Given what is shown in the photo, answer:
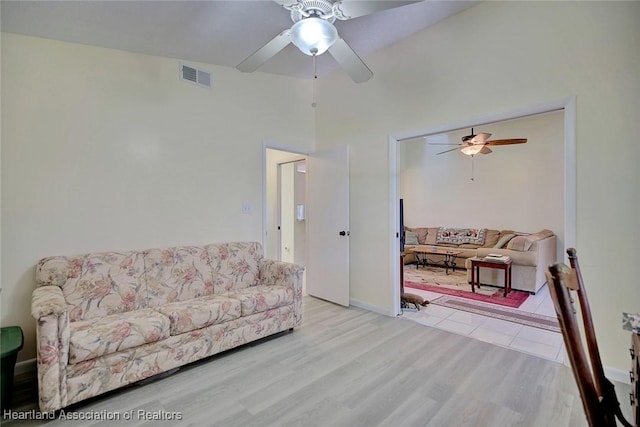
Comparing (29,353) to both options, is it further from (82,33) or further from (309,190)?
(309,190)

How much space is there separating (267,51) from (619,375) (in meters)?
3.24

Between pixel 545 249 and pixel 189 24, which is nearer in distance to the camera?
pixel 189 24

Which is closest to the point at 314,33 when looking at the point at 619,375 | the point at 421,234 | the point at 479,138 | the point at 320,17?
the point at 320,17

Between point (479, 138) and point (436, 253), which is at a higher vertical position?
point (479, 138)

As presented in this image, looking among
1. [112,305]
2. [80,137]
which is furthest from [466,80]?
[112,305]

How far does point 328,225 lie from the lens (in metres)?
3.87

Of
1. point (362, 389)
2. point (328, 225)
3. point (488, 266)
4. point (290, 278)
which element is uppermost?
point (328, 225)

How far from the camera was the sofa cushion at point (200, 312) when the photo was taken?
2.14m

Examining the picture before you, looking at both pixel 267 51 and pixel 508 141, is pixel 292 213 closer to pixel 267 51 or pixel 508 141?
pixel 508 141

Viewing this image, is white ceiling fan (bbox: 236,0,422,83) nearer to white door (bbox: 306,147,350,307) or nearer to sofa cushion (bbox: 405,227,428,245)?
white door (bbox: 306,147,350,307)

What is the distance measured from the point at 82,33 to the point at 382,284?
3.49 meters

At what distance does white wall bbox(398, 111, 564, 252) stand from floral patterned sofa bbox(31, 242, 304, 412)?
2996 mm

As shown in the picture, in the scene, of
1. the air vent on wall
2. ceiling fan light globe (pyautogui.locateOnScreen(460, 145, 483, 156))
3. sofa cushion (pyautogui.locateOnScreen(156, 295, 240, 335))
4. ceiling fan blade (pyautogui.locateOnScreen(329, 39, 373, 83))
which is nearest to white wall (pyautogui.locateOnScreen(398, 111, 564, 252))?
ceiling fan light globe (pyautogui.locateOnScreen(460, 145, 483, 156))

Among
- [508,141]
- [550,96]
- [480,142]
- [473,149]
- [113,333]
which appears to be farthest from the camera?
[473,149]
